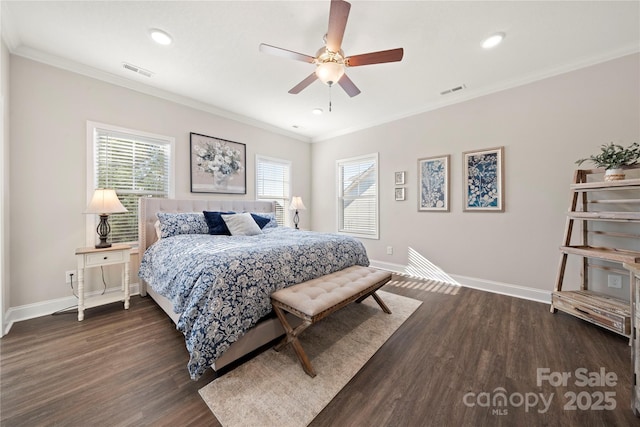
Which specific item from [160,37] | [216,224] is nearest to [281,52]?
[160,37]

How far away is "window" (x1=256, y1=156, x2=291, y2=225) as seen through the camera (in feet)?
14.7

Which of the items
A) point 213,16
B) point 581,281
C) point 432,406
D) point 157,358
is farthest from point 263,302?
point 581,281

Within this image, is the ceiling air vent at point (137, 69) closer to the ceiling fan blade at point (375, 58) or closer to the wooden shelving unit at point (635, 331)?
the ceiling fan blade at point (375, 58)

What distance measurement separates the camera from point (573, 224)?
2551 millimetres

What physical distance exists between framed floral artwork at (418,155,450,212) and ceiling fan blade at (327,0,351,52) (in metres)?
2.41

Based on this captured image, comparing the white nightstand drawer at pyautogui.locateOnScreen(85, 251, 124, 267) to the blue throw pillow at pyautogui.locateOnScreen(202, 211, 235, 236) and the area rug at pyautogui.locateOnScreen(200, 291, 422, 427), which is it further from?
the area rug at pyautogui.locateOnScreen(200, 291, 422, 427)

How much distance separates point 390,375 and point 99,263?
299cm

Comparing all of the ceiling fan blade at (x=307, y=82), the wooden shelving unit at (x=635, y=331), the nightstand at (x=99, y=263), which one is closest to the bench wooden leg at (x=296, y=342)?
the wooden shelving unit at (x=635, y=331)

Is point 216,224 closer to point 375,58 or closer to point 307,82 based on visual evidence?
point 307,82

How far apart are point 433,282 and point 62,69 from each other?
536 cm

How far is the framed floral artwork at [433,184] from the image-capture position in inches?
137

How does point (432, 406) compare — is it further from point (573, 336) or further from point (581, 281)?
point (581, 281)

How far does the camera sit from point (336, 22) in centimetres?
166

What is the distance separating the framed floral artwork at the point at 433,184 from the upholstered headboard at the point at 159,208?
9.98ft
